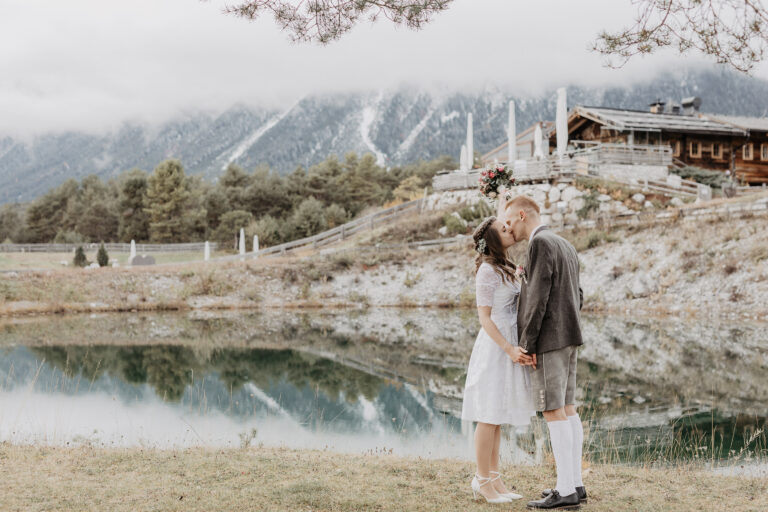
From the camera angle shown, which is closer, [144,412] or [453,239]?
[144,412]

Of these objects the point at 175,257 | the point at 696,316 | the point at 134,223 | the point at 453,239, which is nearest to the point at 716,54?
the point at 696,316

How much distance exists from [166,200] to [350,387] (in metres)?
43.6

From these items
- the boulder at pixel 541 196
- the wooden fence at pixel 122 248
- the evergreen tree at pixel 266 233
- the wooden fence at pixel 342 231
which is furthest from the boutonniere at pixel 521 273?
the evergreen tree at pixel 266 233

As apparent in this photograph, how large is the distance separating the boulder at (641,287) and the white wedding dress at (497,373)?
20921mm

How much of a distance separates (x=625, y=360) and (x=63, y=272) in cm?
2506

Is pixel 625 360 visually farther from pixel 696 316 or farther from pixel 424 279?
pixel 424 279

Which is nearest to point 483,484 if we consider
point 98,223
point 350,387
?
point 350,387

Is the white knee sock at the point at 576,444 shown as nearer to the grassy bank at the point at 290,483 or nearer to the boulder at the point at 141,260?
the grassy bank at the point at 290,483

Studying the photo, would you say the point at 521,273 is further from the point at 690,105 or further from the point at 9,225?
the point at 9,225

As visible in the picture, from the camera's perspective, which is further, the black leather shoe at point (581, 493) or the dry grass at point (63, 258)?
the dry grass at point (63, 258)

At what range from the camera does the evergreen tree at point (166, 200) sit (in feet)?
171

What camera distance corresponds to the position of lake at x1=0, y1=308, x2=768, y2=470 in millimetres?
8367

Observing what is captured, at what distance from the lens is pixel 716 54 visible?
5680 mm

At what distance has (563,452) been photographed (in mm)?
4516
